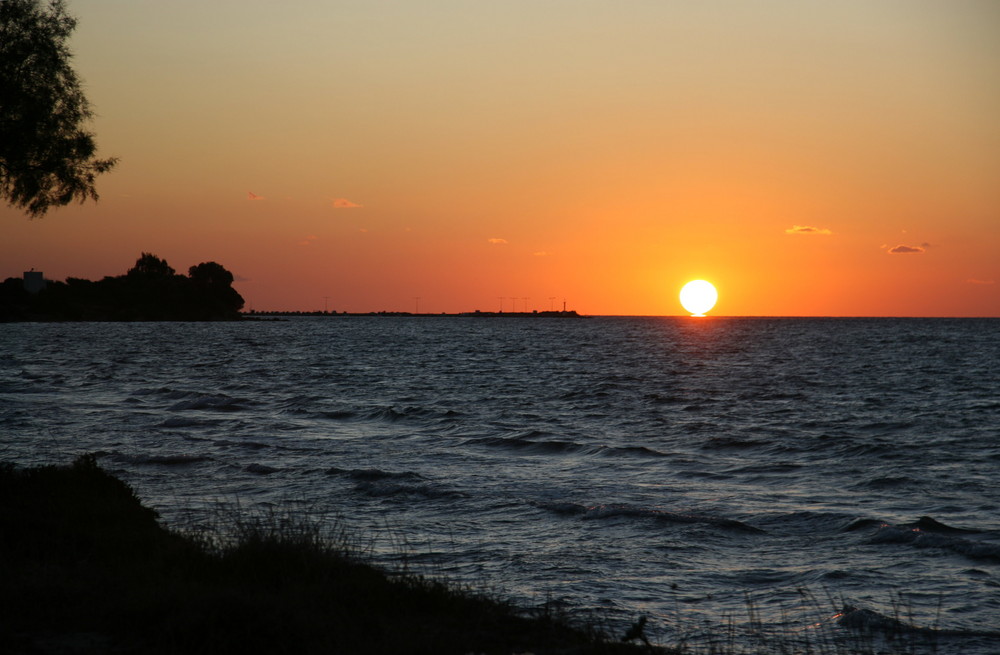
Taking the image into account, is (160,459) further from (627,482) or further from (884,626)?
(884,626)

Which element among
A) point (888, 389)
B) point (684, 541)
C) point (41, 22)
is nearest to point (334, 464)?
point (684, 541)

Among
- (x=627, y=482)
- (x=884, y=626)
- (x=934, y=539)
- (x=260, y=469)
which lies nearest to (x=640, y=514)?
(x=627, y=482)

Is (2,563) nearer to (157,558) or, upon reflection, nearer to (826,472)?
(157,558)

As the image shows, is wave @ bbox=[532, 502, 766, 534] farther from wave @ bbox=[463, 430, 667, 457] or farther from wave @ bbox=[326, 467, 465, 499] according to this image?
wave @ bbox=[463, 430, 667, 457]

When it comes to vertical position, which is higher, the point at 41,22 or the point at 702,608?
the point at 41,22

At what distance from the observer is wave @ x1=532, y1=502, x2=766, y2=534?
15.0 meters

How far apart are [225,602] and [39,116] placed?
14.2 meters

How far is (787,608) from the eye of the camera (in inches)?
422

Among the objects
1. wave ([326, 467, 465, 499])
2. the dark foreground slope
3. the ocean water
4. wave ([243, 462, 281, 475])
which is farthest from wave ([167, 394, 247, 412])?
the dark foreground slope

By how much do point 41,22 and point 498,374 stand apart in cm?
4391

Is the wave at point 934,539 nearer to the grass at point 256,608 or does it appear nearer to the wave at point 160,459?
the grass at point 256,608

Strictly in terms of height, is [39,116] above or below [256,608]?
above

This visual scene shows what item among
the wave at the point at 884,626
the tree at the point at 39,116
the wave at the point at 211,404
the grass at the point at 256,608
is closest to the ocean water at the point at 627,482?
the wave at the point at 884,626

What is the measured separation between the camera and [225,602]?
684cm
